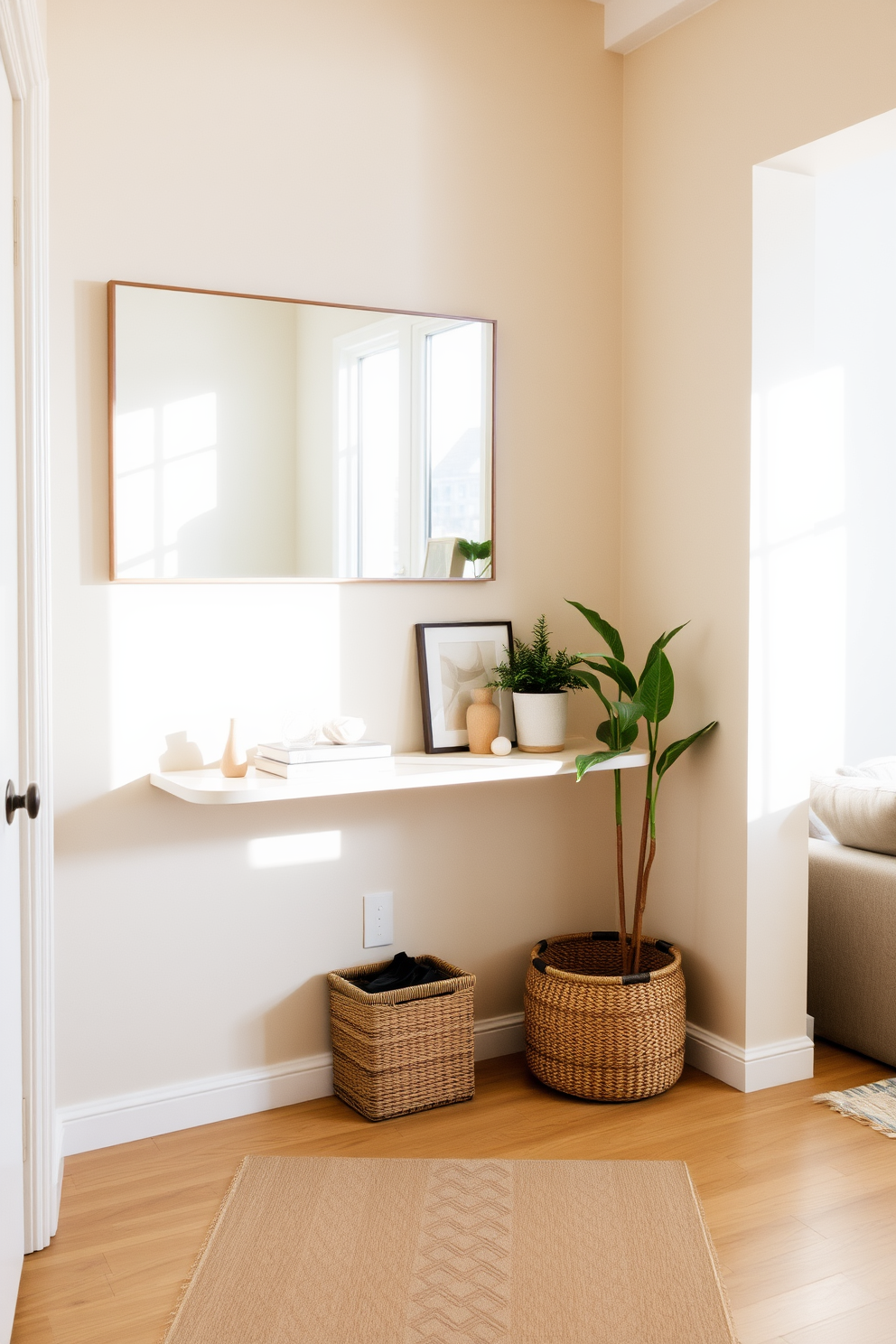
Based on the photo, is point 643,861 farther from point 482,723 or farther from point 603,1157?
point 603,1157

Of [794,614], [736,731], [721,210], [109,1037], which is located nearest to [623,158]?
[721,210]

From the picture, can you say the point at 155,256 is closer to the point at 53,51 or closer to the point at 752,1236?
the point at 53,51

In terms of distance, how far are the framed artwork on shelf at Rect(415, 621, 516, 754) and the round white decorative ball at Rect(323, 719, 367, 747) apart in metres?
0.27

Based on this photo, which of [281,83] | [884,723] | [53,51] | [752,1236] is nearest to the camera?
[752,1236]

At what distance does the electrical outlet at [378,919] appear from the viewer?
2.83 metres

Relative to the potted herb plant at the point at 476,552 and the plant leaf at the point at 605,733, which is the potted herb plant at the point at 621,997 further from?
the potted herb plant at the point at 476,552

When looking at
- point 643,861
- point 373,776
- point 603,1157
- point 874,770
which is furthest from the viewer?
point 874,770

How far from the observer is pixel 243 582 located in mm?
2633

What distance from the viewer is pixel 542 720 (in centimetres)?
286

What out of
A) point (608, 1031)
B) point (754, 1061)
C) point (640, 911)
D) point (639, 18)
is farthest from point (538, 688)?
point (639, 18)

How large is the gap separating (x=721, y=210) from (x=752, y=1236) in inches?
88.7

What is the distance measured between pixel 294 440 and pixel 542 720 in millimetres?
897

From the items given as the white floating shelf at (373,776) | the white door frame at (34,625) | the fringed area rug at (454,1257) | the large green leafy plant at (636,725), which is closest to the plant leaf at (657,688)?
the large green leafy plant at (636,725)

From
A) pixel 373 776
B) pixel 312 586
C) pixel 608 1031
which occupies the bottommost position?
pixel 608 1031
